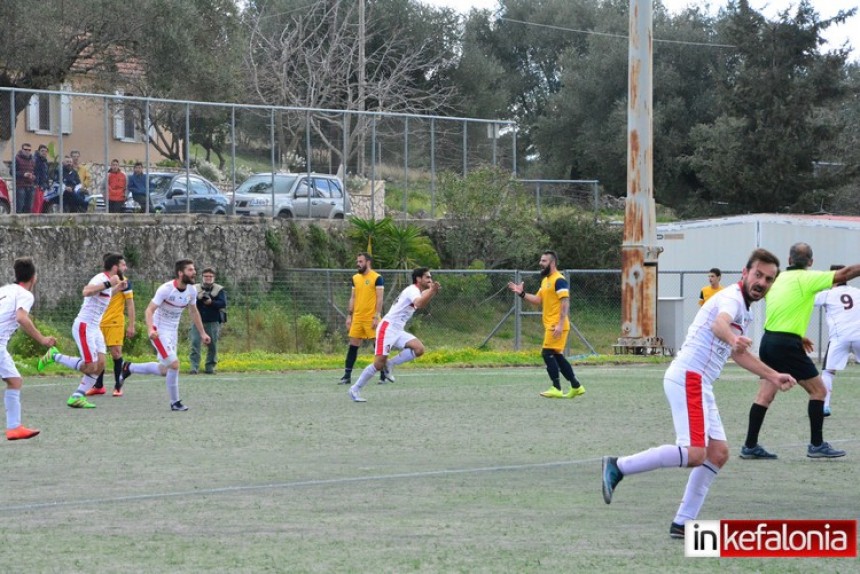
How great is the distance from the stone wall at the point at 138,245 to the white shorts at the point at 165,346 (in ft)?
37.2

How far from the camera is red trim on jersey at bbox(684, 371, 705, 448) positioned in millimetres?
8773

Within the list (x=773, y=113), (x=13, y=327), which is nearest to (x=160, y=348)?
(x=13, y=327)

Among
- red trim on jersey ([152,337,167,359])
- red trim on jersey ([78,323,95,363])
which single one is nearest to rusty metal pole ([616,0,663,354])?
red trim on jersey ([152,337,167,359])

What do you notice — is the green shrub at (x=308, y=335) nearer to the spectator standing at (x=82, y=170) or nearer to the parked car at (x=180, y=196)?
the parked car at (x=180, y=196)

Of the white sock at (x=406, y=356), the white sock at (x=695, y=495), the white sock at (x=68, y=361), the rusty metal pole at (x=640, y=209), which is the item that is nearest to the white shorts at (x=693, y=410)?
the white sock at (x=695, y=495)

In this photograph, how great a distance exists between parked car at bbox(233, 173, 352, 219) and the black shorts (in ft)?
78.1

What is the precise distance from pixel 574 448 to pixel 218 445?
352cm

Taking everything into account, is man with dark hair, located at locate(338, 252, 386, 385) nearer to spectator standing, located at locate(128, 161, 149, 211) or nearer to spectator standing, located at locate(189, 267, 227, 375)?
spectator standing, located at locate(189, 267, 227, 375)

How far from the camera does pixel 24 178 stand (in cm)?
2981

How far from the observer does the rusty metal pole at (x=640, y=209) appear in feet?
93.4

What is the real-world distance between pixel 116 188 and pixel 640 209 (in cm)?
1185

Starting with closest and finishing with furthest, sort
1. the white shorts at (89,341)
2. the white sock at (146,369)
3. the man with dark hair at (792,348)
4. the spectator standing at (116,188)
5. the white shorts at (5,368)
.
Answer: the man with dark hair at (792,348) < the white shorts at (5,368) < the white shorts at (89,341) < the white sock at (146,369) < the spectator standing at (116,188)

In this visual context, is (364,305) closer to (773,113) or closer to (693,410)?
(693,410)

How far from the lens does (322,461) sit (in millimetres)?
12664
